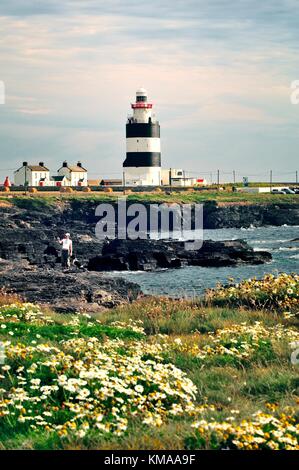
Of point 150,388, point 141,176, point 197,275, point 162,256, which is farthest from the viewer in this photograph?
point 141,176

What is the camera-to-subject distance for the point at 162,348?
13.4m

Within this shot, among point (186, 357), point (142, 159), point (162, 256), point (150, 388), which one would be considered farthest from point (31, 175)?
point (150, 388)

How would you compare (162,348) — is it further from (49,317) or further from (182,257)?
(182,257)

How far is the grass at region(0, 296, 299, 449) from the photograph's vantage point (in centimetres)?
834

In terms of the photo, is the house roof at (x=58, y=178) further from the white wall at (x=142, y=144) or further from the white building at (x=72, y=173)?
the white wall at (x=142, y=144)

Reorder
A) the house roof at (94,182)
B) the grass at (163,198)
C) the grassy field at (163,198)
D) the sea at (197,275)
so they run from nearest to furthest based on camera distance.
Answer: the sea at (197,275) → the grass at (163,198) → the grassy field at (163,198) → the house roof at (94,182)

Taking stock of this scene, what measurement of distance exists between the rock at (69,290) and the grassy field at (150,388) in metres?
8.31

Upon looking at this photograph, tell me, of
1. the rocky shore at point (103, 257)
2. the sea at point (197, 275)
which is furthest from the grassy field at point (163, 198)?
the sea at point (197, 275)

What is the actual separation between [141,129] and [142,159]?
4728 mm

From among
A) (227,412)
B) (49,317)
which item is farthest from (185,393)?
(49,317)

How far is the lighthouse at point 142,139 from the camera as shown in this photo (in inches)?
4419

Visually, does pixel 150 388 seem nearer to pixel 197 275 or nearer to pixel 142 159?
pixel 197 275

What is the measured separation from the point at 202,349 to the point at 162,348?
732 mm

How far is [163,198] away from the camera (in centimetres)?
11031
